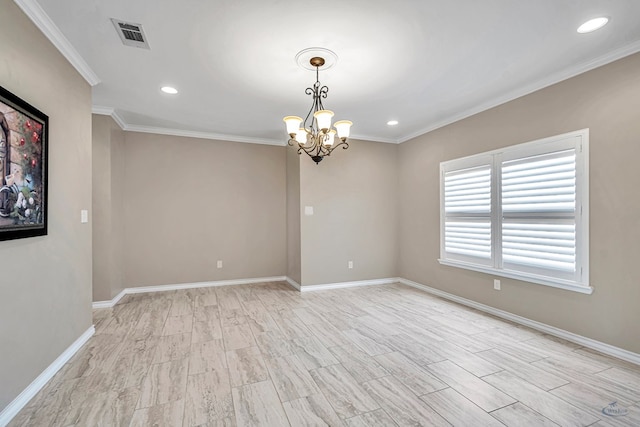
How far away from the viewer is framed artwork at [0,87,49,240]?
1.76 m

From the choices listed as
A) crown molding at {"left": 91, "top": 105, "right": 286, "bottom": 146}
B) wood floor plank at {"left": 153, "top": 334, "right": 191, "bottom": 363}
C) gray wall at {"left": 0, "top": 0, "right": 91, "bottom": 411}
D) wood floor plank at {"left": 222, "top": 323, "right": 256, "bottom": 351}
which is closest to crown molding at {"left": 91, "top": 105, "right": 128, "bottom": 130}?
crown molding at {"left": 91, "top": 105, "right": 286, "bottom": 146}

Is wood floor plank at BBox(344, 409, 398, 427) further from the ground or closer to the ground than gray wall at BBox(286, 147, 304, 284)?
closer to the ground

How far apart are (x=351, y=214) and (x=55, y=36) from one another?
4.15 meters

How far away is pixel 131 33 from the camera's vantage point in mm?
2268

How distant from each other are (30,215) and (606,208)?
4666mm

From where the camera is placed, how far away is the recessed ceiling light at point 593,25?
2137 millimetres

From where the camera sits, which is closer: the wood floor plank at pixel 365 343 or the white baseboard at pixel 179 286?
the wood floor plank at pixel 365 343

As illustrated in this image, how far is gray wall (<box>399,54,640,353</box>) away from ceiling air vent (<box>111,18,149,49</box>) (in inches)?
151

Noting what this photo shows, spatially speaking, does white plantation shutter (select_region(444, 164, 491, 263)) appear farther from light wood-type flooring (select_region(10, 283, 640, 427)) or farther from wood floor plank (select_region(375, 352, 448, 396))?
wood floor plank (select_region(375, 352, 448, 396))

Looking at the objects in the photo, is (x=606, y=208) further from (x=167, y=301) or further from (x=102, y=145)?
(x=102, y=145)

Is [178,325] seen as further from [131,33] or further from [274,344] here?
[131,33]

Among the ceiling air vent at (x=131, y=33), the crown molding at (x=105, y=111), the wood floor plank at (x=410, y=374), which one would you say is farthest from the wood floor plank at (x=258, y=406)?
the crown molding at (x=105, y=111)

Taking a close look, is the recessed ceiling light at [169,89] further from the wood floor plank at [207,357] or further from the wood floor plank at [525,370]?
the wood floor plank at [525,370]

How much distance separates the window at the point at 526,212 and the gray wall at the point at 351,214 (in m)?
1.27
